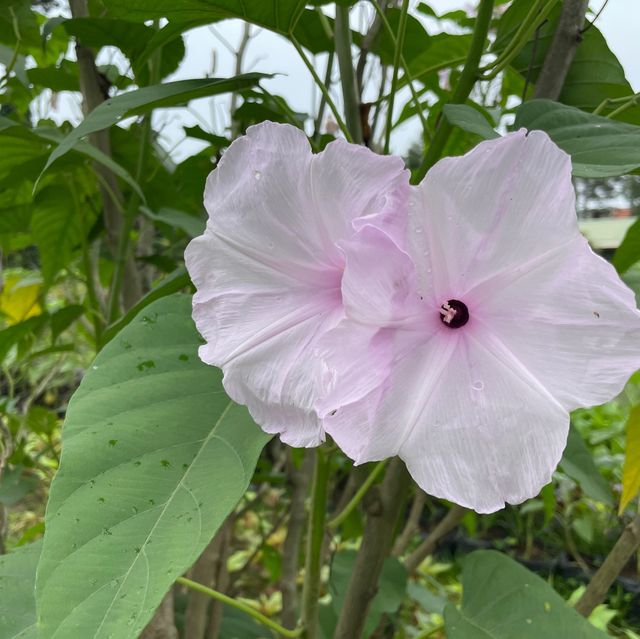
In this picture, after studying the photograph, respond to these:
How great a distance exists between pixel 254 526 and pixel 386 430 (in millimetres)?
2827

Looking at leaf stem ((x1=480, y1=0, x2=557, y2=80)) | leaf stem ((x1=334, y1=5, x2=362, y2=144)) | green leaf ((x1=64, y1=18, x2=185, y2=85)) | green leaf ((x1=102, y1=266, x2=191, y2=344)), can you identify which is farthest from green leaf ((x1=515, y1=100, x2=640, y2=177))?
green leaf ((x1=64, y1=18, x2=185, y2=85))

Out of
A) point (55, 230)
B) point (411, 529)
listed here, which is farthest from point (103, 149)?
point (411, 529)

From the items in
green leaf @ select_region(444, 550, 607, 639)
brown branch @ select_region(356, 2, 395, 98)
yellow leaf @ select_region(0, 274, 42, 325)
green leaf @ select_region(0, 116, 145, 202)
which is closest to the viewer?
green leaf @ select_region(444, 550, 607, 639)

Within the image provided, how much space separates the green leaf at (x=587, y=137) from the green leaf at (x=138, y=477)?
13.4 inches

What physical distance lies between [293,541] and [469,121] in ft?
3.70

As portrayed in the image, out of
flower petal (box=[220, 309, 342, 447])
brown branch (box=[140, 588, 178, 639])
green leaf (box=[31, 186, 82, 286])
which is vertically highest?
flower petal (box=[220, 309, 342, 447])

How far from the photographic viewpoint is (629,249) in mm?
762

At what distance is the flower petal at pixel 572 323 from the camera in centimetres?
42

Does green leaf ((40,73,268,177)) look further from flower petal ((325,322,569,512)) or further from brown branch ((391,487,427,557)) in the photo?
brown branch ((391,487,427,557))

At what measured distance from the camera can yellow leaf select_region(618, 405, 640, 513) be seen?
30.9 inches

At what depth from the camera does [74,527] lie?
0.50 m

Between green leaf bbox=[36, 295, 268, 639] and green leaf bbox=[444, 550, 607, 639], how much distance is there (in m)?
0.35

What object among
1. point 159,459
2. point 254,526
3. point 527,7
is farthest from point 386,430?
point 254,526

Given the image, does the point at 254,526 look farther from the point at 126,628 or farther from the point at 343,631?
the point at 126,628
